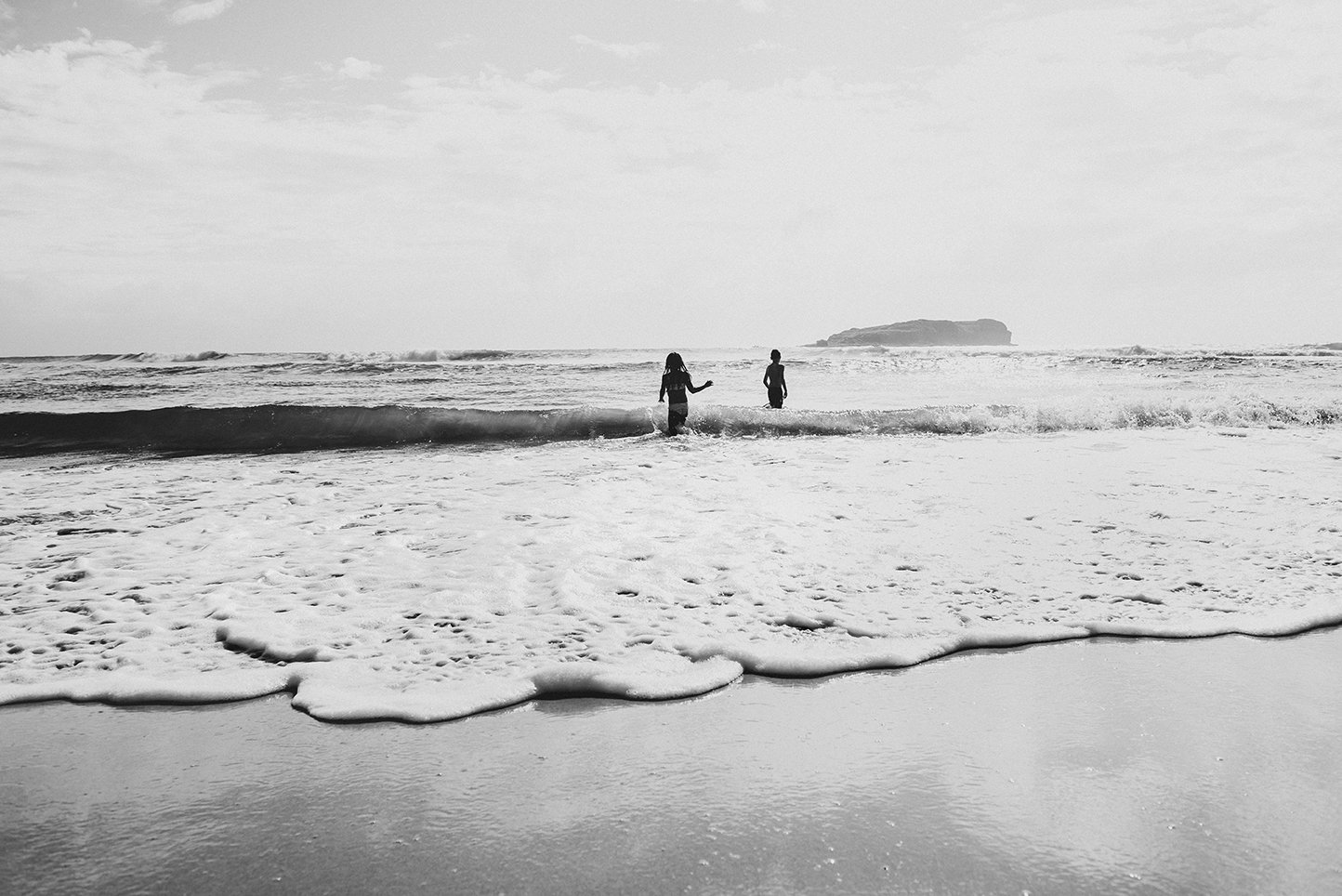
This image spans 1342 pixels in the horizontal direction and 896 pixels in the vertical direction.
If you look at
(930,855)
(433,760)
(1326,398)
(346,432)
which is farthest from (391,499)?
(1326,398)

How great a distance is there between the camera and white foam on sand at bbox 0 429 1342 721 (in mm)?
3854

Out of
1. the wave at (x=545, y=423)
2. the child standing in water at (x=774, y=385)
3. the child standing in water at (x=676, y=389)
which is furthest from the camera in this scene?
the child standing in water at (x=774, y=385)

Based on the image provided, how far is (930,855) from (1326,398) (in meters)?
22.3

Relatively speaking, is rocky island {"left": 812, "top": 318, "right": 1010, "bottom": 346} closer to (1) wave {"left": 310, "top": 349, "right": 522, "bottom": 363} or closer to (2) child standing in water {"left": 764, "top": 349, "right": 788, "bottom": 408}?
(1) wave {"left": 310, "top": 349, "right": 522, "bottom": 363}

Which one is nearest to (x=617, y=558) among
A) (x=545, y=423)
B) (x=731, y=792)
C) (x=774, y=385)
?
(x=731, y=792)

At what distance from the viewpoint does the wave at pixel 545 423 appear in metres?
14.6

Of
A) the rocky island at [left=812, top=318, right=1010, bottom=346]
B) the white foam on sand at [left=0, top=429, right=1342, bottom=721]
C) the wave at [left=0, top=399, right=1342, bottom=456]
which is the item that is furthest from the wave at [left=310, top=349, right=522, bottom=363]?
the rocky island at [left=812, top=318, right=1010, bottom=346]

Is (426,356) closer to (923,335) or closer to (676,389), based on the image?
(676,389)

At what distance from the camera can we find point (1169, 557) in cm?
554

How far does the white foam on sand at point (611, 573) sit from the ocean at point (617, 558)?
24mm

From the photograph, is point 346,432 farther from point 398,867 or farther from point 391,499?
point 398,867

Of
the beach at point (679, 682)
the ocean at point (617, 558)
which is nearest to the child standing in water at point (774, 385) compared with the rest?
the ocean at point (617, 558)

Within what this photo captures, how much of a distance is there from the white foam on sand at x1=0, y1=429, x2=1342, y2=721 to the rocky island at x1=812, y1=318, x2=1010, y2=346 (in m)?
106

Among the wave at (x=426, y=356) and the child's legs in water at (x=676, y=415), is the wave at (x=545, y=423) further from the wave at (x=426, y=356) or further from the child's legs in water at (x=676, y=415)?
the wave at (x=426, y=356)
